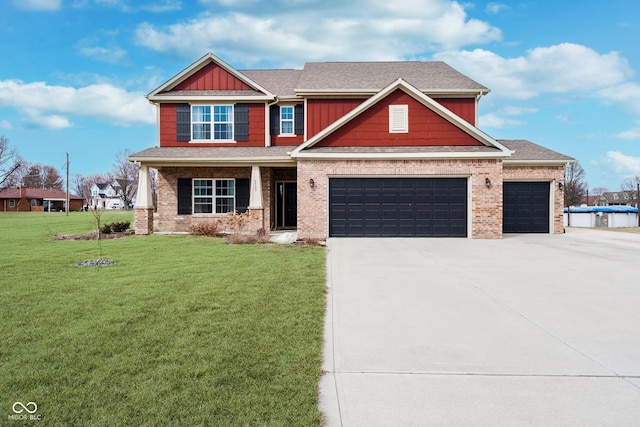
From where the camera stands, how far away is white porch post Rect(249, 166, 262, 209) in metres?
17.5

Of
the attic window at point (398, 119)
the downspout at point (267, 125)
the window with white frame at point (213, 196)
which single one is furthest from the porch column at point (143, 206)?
the attic window at point (398, 119)

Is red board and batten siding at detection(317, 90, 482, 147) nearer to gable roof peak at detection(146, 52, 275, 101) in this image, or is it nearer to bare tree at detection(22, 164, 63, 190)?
gable roof peak at detection(146, 52, 275, 101)

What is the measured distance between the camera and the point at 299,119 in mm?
19438

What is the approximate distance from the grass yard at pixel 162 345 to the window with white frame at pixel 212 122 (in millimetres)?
11228

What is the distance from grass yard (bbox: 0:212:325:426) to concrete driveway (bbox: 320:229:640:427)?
1.32 ft

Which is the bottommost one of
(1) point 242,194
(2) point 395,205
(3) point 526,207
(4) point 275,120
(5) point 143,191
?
(3) point 526,207

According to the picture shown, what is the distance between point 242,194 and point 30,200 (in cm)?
6696

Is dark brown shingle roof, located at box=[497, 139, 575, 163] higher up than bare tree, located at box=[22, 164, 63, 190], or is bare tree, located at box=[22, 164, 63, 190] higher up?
bare tree, located at box=[22, 164, 63, 190]

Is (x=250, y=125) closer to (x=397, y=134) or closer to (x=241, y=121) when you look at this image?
(x=241, y=121)

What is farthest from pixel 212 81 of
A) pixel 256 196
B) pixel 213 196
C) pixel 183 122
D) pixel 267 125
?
pixel 256 196

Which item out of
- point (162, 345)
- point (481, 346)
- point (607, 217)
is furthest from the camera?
point (607, 217)

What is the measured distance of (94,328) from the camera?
494 cm

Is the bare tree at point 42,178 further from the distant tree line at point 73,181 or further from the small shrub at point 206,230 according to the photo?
the small shrub at point 206,230

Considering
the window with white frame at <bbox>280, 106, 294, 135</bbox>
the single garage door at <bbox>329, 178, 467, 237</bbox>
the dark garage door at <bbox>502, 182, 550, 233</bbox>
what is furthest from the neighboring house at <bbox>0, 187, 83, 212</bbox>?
the dark garage door at <bbox>502, 182, 550, 233</bbox>
